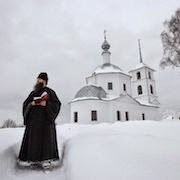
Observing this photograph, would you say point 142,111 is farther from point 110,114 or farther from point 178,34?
point 178,34

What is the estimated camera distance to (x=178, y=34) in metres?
16.8

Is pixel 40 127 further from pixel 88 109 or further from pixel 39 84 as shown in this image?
pixel 88 109

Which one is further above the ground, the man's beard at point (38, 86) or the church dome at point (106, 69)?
the church dome at point (106, 69)

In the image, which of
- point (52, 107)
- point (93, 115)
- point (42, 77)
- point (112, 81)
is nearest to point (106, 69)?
point (112, 81)

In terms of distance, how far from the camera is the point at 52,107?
430 cm

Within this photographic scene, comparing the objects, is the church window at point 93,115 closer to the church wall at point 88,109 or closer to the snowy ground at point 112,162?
the church wall at point 88,109

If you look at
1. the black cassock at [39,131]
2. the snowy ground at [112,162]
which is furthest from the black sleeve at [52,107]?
the snowy ground at [112,162]

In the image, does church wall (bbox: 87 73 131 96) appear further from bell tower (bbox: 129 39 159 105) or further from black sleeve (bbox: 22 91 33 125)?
black sleeve (bbox: 22 91 33 125)

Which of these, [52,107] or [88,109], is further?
[88,109]

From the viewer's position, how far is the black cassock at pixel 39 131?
3.90 meters

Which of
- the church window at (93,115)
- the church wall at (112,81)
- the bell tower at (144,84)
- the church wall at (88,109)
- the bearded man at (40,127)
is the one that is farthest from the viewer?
the bell tower at (144,84)

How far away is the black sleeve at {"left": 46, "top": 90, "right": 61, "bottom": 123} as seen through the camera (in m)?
4.20

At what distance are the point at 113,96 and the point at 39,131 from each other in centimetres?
2745

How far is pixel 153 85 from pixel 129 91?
8337mm
